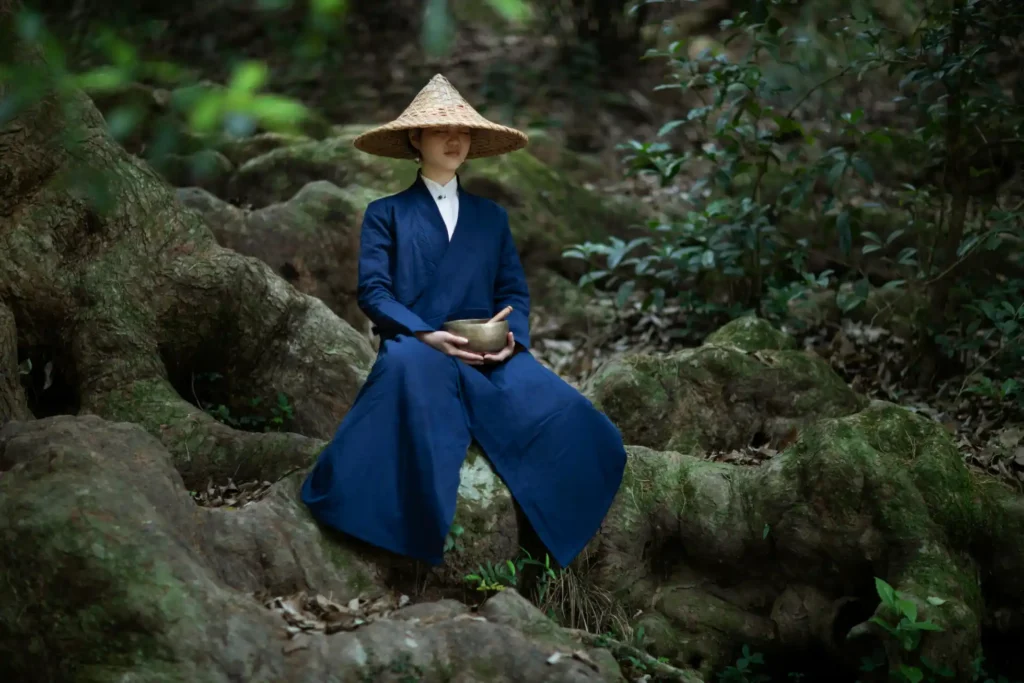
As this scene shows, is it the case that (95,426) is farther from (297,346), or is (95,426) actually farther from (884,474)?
(884,474)

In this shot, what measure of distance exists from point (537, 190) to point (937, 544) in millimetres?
4451

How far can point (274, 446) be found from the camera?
12.9 feet

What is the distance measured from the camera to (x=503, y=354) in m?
3.71

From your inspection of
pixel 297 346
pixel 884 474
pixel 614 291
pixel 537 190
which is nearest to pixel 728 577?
pixel 884 474

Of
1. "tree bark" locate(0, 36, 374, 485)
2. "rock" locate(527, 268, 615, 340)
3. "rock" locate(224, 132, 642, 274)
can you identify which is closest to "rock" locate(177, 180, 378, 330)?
"rock" locate(224, 132, 642, 274)

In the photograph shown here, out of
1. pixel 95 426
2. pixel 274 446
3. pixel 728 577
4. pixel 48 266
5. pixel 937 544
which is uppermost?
pixel 48 266

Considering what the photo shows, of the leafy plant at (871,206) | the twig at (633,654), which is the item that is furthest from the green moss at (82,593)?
the leafy plant at (871,206)

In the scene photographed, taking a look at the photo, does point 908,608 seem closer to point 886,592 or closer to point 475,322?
point 886,592

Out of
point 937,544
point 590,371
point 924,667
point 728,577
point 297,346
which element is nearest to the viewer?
point 924,667

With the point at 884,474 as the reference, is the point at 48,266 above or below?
above

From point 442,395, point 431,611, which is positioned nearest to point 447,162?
point 442,395

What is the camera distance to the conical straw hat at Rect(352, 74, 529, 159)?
3.65 metres

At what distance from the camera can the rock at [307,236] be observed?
5.80 m

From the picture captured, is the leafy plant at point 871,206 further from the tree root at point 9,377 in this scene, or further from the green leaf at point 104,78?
the green leaf at point 104,78
